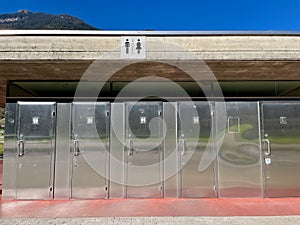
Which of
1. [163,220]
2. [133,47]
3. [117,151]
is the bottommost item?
[163,220]

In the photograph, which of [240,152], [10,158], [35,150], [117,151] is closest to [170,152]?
[117,151]

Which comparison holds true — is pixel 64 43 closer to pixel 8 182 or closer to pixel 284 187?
pixel 8 182

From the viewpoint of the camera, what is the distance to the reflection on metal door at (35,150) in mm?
5008

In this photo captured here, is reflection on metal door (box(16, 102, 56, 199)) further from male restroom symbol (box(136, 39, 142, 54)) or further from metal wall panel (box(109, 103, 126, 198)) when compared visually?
male restroom symbol (box(136, 39, 142, 54))

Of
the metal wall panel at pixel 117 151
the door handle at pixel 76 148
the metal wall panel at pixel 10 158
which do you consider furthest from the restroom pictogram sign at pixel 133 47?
the metal wall panel at pixel 10 158

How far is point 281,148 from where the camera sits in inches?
A: 201

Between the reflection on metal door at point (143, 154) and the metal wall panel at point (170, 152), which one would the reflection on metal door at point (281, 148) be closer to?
the metal wall panel at point (170, 152)

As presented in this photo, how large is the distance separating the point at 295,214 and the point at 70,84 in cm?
484

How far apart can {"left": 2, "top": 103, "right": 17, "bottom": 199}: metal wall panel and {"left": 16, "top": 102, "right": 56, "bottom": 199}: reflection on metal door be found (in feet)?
0.28

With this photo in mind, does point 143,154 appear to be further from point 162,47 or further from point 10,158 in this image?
point 10,158

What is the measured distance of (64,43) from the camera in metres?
3.99

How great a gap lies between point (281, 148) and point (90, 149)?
3.72 m

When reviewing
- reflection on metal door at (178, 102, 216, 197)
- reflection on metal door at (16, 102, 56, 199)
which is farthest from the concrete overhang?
reflection on metal door at (178, 102, 216, 197)

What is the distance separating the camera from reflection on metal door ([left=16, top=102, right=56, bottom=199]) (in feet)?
16.4
